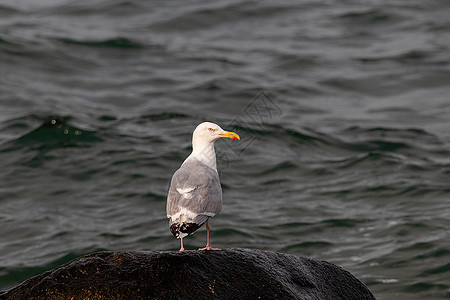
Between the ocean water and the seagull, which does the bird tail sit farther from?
the ocean water

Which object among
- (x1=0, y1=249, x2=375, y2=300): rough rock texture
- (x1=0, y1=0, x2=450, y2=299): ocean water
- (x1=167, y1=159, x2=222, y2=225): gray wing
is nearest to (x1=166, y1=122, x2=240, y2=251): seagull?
(x1=167, y1=159, x2=222, y2=225): gray wing

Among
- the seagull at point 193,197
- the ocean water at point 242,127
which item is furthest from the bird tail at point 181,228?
the ocean water at point 242,127

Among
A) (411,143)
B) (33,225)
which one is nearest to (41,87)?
(33,225)

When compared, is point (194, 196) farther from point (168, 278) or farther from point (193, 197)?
point (168, 278)

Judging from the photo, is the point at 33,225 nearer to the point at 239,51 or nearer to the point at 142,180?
the point at 142,180

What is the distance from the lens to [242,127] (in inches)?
540

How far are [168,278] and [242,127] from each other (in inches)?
342

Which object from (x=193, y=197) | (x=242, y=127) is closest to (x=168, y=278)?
(x=193, y=197)

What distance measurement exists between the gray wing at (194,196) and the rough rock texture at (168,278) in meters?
0.34

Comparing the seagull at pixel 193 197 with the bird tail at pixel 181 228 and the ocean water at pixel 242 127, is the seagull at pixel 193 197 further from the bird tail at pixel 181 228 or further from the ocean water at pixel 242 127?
the ocean water at pixel 242 127

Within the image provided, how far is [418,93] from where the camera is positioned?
627 inches

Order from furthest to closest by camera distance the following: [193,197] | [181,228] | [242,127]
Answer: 1. [242,127]
2. [193,197]
3. [181,228]

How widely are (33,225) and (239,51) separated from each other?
27.6ft

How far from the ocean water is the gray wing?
428 centimetres
